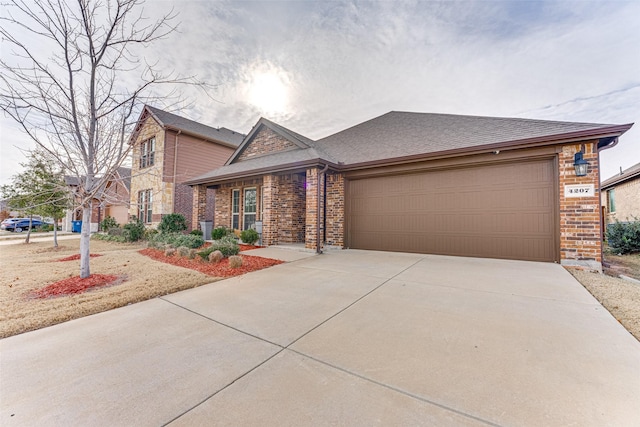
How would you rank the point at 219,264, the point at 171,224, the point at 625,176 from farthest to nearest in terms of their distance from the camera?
the point at 625,176 < the point at 171,224 < the point at 219,264

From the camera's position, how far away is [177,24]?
4566 millimetres

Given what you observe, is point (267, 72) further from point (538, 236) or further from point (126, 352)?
point (538, 236)

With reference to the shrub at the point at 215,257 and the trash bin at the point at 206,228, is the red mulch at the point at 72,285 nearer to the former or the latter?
the shrub at the point at 215,257

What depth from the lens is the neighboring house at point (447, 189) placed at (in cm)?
533

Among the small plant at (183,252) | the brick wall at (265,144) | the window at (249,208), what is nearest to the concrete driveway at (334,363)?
the small plant at (183,252)

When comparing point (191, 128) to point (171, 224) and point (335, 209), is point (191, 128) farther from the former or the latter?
point (335, 209)

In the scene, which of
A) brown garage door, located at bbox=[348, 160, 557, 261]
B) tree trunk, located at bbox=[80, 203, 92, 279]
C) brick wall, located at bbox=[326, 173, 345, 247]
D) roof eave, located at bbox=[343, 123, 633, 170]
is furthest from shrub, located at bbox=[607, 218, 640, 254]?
tree trunk, located at bbox=[80, 203, 92, 279]

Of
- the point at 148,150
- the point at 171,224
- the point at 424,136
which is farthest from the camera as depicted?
the point at 148,150

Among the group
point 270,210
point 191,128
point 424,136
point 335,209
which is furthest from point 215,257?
point 191,128

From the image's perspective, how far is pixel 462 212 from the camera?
6.55 metres

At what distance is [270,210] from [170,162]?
25.9 ft

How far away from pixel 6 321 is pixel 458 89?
1219 centimetres

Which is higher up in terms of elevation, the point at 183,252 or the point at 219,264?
the point at 183,252

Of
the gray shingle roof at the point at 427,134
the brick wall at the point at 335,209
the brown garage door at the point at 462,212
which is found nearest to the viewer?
the brown garage door at the point at 462,212
